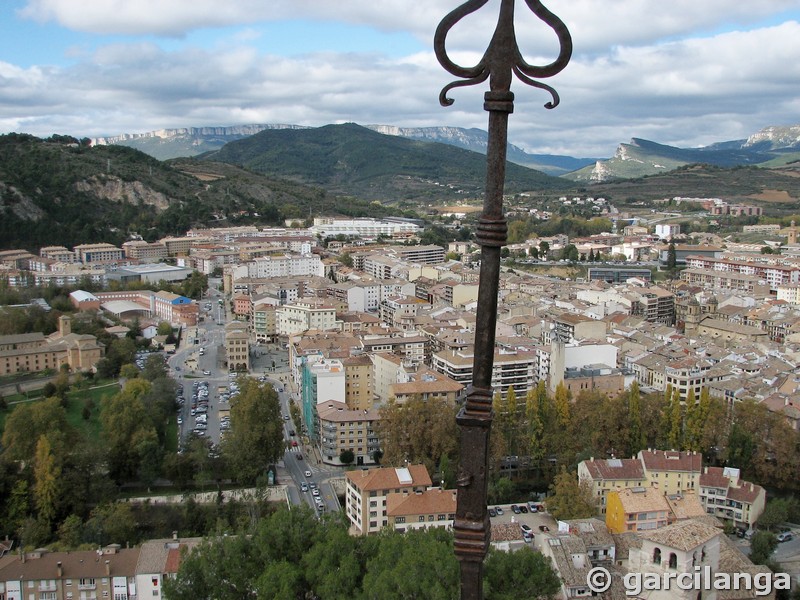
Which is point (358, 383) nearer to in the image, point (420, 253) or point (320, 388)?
point (320, 388)

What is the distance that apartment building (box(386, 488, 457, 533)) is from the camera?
8977 millimetres

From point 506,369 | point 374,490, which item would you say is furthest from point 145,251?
point 374,490

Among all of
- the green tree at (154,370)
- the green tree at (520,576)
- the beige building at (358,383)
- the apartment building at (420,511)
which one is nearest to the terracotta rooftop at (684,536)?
the green tree at (520,576)

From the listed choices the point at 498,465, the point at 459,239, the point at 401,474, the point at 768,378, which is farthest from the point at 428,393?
the point at 459,239

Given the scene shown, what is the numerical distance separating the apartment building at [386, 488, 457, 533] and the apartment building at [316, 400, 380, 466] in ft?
7.81

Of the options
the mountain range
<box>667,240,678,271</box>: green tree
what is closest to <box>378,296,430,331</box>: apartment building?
<box>667,240,678,271</box>: green tree

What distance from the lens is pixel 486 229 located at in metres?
1.28

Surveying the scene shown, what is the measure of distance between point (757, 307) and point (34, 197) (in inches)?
964

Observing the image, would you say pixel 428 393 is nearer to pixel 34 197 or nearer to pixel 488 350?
pixel 488 350

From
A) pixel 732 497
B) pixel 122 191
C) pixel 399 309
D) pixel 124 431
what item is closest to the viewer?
pixel 732 497

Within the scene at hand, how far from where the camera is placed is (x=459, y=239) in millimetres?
32812

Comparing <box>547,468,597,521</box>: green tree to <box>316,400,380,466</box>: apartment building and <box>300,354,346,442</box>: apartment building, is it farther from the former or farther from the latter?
<box>300,354,346,442</box>: apartment building

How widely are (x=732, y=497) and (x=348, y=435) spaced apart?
5182 mm

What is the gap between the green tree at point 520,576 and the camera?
21.4 ft
